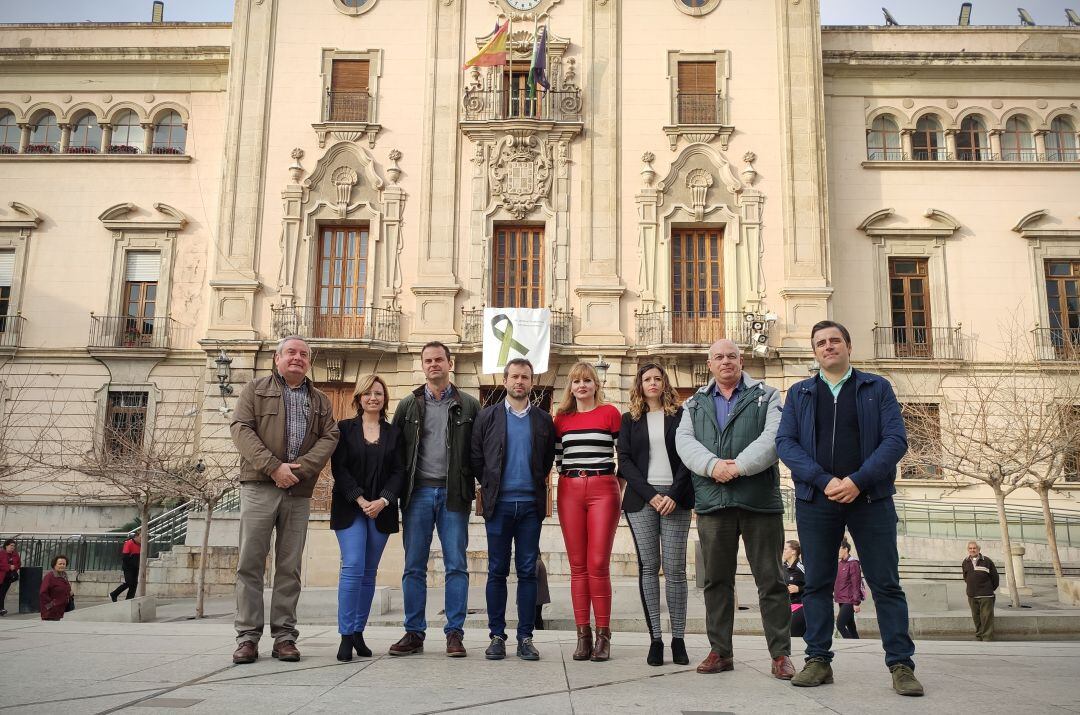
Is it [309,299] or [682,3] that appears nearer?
[309,299]

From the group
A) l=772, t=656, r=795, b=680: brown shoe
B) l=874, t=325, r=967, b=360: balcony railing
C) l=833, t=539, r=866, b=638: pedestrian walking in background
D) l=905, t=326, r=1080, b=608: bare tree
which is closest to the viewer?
l=772, t=656, r=795, b=680: brown shoe

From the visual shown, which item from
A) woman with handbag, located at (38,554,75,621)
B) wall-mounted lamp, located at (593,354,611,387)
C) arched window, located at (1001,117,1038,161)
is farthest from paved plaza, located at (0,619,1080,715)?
arched window, located at (1001,117,1038,161)

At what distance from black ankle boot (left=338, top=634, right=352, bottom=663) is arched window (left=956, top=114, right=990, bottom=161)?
23.6 m

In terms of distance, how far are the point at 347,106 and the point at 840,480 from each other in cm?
2088

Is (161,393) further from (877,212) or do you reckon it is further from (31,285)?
(877,212)

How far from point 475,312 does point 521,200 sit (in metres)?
3.26

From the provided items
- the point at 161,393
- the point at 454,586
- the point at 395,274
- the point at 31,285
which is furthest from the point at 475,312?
the point at 454,586

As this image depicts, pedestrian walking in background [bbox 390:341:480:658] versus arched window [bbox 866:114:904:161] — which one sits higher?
arched window [bbox 866:114:904:161]

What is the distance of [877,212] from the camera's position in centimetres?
2305

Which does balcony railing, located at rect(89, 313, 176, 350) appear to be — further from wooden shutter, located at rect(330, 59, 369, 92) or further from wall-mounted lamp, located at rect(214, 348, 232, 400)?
wooden shutter, located at rect(330, 59, 369, 92)

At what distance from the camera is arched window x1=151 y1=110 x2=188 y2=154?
79.7ft

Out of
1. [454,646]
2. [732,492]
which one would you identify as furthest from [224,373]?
[732,492]

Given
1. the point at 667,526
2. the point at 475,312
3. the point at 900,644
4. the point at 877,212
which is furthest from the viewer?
the point at 877,212

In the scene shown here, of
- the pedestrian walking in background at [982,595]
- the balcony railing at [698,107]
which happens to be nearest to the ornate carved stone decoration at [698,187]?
the balcony railing at [698,107]
